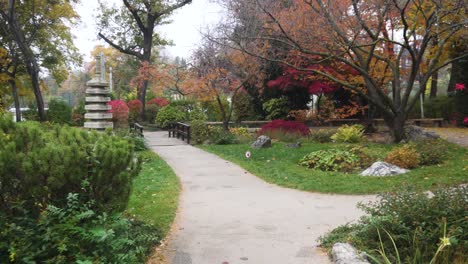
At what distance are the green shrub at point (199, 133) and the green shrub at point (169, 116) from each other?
7395 millimetres

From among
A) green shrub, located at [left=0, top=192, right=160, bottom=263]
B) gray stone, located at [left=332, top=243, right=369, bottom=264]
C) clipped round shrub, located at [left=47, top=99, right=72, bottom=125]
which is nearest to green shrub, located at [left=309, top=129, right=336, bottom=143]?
gray stone, located at [left=332, top=243, right=369, bottom=264]

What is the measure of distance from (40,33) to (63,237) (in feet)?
83.1

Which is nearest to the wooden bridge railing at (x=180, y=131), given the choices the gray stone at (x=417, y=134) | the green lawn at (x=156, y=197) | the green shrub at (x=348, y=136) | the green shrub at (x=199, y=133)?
the green shrub at (x=199, y=133)

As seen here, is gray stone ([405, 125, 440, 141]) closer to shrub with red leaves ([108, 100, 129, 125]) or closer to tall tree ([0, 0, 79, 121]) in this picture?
shrub with red leaves ([108, 100, 129, 125])

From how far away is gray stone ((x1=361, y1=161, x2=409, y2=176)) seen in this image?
9.09 meters

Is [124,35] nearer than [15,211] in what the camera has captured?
No

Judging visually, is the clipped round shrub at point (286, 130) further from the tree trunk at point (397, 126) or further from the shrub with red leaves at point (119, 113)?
the shrub with red leaves at point (119, 113)

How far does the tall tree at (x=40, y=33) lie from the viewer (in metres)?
23.0

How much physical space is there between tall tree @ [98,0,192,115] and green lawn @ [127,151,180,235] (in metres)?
18.3

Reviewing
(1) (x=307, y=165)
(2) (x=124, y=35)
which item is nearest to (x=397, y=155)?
(1) (x=307, y=165)

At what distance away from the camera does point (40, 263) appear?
11.1 ft

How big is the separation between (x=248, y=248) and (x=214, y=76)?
12.7 meters

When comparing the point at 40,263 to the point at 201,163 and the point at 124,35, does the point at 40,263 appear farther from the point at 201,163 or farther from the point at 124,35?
the point at 124,35

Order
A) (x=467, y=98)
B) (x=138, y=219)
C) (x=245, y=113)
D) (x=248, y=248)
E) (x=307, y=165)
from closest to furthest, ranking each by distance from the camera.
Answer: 1. (x=248, y=248)
2. (x=138, y=219)
3. (x=307, y=165)
4. (x=467, y=98)
5. (x=245, y=113)
